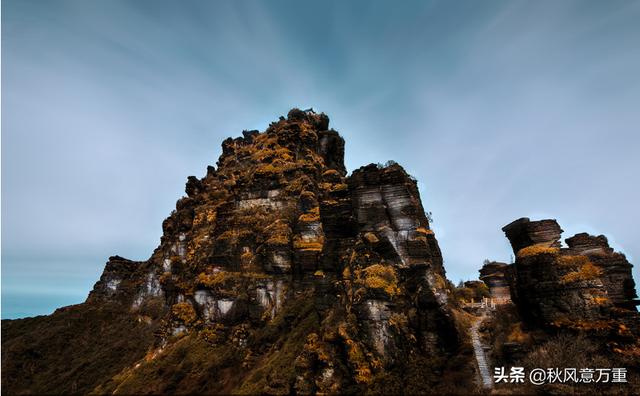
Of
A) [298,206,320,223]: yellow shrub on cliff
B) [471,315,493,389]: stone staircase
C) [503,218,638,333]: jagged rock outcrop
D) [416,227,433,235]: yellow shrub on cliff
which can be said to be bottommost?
[471,315,493,389]: stone staircase

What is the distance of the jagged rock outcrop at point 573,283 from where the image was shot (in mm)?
24062

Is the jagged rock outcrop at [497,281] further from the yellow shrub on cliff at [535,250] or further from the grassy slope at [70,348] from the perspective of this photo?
the grassy slope at [70,348]

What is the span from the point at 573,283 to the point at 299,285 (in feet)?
96.9

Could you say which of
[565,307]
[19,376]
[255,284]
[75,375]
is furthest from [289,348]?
[19,376]

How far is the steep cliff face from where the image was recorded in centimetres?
2694

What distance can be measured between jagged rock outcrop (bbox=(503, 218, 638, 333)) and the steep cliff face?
713 cm

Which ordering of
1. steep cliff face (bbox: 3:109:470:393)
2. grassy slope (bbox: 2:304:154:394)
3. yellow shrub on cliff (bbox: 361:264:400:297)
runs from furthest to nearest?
grassy slope (bbox: 2:304:154:394) → yellow shrub on cliff (bbox: 361:264:400:297) → steep cliff face (bbox: 3:109:470:393)

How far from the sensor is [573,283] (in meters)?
25.4

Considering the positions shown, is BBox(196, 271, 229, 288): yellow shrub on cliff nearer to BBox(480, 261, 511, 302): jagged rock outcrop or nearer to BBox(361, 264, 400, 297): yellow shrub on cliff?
BBox(361, 264, 400, 297): yellow shrub on cliff

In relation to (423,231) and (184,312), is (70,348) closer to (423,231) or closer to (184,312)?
(184,312)

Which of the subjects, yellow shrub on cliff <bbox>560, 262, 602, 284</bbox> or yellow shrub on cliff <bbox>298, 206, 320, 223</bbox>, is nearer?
yellow shrub on cliff <bbox>560, 262, 602, 284</bbox>

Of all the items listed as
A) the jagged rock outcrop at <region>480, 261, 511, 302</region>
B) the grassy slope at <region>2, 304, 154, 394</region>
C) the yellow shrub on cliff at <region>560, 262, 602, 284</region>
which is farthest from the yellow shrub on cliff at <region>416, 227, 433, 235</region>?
the grassy slope at <region>2, 304, 154, 394</region>

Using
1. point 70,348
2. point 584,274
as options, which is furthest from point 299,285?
Result: point 70,348

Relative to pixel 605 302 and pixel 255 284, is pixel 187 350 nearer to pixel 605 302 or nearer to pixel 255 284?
pixel 255 284
